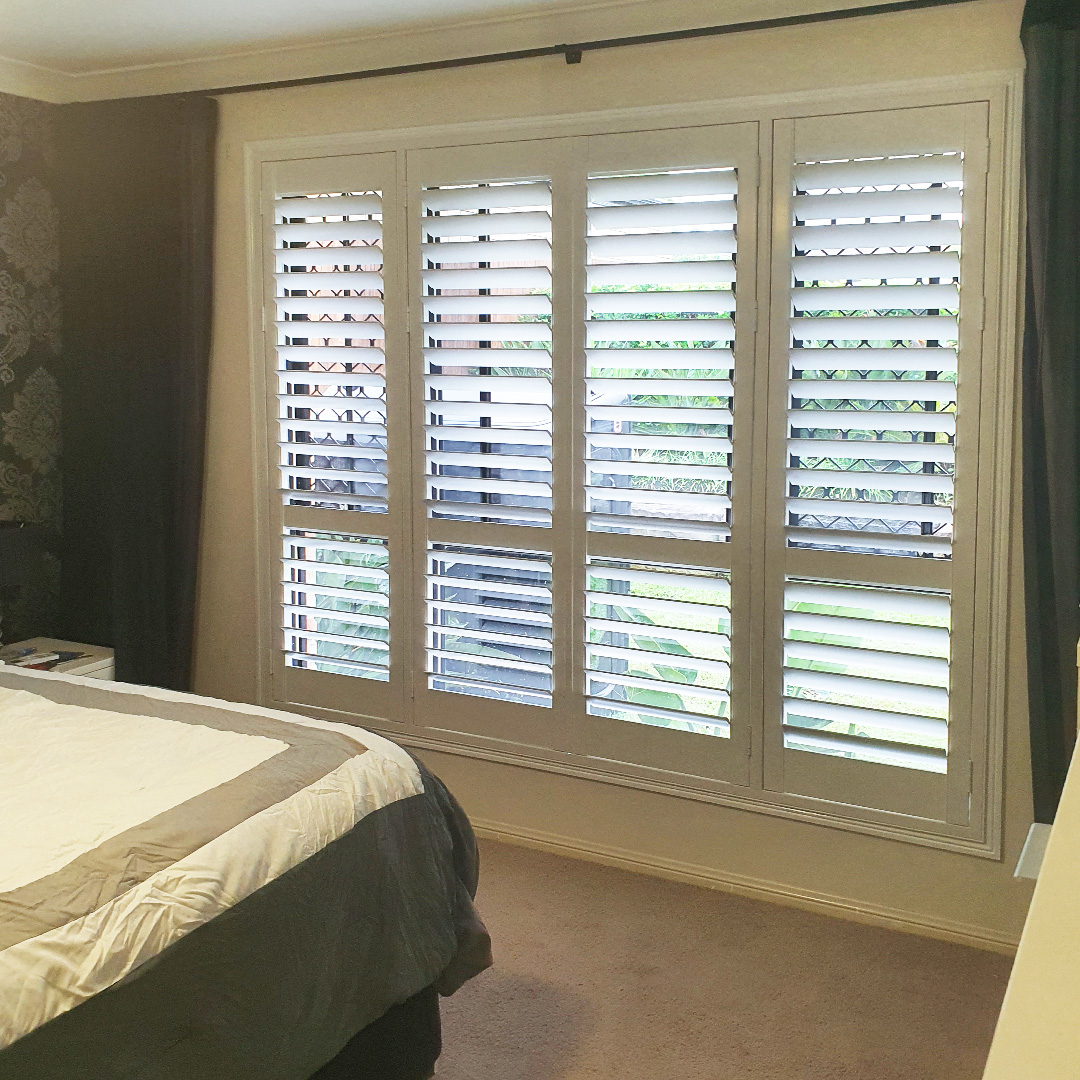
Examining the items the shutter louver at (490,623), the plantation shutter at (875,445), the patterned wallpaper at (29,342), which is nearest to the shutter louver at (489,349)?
the shutter louver at (490,623)

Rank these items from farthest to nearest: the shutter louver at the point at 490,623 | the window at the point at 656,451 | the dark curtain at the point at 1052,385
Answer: the shutter louver at the point at 490,623 → the window at the point at 656,451 → the dark curtain at the point at 1052,385

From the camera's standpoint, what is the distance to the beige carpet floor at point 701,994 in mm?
2500

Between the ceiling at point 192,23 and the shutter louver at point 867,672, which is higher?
Answer: the ceiling at point 192,23

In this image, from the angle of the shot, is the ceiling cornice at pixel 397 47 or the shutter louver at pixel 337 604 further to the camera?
the shutter louver at pixel 337 604

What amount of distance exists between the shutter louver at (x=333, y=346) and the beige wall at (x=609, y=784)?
0.21 m

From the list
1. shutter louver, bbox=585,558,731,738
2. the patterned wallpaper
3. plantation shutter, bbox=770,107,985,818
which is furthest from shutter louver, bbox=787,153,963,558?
the patterned wallpaper

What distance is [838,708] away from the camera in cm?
304

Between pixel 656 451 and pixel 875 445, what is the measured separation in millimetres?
619

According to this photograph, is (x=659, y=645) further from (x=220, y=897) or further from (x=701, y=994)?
(x=220, y=897)

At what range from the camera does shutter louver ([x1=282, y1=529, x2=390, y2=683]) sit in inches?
148

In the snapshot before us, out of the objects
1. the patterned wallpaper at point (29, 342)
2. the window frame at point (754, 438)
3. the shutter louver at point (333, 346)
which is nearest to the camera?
the window frame at point (754, 438)

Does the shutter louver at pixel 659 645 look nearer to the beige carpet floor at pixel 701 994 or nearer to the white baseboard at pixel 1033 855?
the beige carpet floor at pixel 701 994

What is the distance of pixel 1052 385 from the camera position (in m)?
2.67

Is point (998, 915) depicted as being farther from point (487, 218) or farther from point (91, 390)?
point (91, 390)
